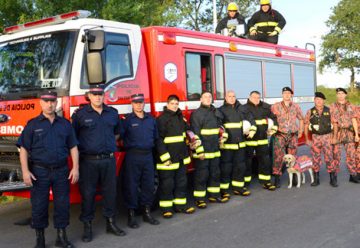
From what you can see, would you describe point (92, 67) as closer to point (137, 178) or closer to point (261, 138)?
point (137, 178)

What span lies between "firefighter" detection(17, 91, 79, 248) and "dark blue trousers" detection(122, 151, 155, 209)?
0.89 meters

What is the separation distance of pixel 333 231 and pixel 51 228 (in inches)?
138

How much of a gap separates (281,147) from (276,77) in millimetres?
1704

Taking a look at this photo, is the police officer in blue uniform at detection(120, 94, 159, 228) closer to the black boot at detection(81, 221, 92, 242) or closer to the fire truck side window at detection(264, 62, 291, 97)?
the black boot at detection(81, 221, 92, 242)

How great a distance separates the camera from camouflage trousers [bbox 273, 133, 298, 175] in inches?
304

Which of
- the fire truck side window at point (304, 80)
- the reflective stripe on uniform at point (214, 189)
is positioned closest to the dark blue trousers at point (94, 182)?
the reflective stripe on uniform at point (214, 189)

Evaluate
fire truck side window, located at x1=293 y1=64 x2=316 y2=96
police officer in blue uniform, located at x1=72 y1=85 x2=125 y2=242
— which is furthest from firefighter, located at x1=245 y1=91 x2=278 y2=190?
→ police officer in blue uniform, located at x1=72 y1=85 x2=125 y2=242

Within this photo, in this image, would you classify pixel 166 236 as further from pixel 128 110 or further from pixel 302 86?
pixel 302 86

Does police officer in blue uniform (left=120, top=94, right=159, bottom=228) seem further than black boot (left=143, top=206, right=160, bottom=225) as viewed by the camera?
No

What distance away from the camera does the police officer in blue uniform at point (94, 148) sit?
4934mm

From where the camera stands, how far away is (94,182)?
5.01m

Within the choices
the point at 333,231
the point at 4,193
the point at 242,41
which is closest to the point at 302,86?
the point at 242,41

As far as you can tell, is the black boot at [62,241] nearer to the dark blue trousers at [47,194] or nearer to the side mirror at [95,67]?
the dark blue trousers at [47,194]

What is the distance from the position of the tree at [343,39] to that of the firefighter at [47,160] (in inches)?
1909
